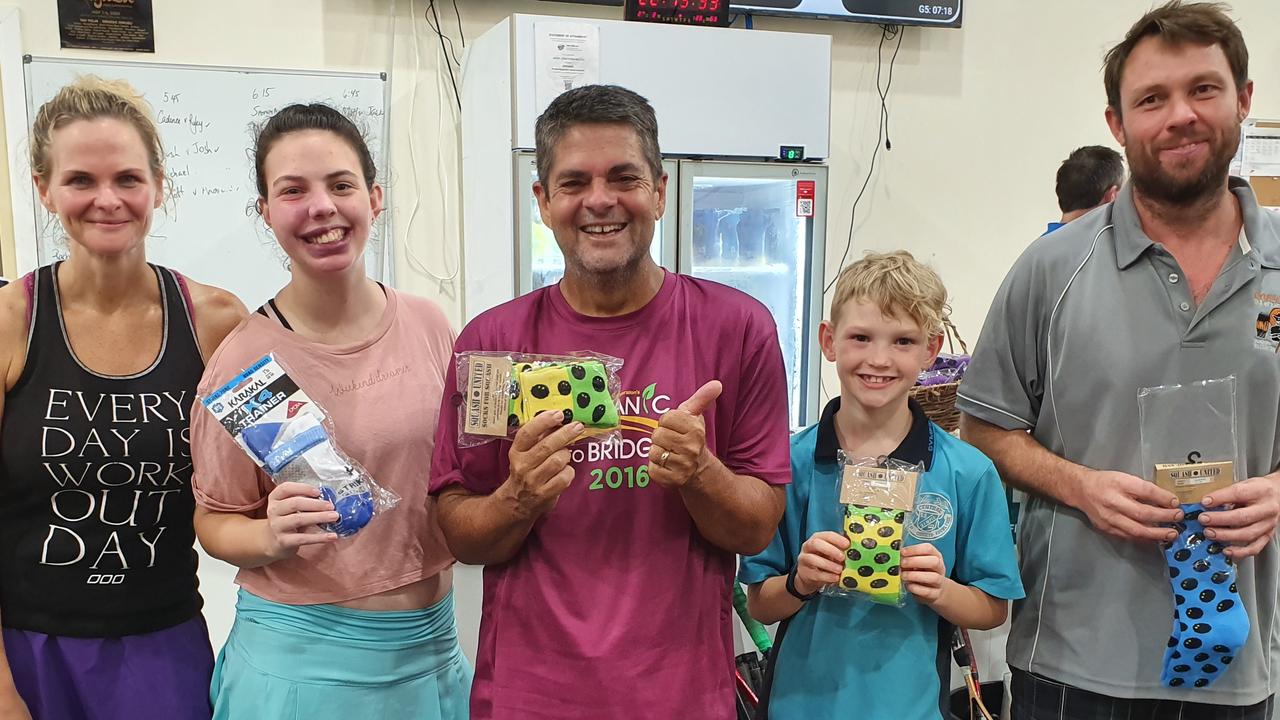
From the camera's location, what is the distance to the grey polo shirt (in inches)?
60.5

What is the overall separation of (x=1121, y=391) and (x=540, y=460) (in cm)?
106

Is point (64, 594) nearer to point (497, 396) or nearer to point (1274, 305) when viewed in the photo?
point (497, 396)

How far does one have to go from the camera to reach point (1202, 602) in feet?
4.82

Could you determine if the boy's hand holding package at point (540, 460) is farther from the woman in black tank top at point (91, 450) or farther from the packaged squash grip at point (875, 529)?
the woman in black tank top at point (91, 450)

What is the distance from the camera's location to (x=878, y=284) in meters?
1.66

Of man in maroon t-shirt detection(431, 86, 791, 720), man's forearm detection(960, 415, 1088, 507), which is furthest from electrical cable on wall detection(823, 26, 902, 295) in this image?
man in maroon t-shirt detection(431, 86, 791, 720)

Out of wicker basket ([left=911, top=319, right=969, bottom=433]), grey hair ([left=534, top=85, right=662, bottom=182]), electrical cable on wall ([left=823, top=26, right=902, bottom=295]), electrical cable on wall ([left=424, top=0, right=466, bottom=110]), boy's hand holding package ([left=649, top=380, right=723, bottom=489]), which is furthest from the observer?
electrical cable on wall ([left=823, top=26, right=902, bottom=295])

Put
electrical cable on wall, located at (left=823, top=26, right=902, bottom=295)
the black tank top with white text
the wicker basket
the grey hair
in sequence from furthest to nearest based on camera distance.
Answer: electrical cable on wall, located at (left=823, top=26, right=902, bottom=295) → the wicker basket → the black tank top with white text → the grey hair

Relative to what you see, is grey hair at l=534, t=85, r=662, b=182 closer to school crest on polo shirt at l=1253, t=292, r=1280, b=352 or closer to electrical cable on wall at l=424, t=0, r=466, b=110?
school crest on polo shirt at l=1253, t=292, r=1280, b=352

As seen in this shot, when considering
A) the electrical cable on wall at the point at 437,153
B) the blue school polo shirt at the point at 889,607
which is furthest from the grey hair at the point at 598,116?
the electrical cable on wall at the point at 437,153

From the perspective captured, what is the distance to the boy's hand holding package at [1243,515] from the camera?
1427 mm

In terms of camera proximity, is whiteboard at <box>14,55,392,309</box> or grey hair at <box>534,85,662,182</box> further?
whiteboard at <box>14,55,392,309</box>

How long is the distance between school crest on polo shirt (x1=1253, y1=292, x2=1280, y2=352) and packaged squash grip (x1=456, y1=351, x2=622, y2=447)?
114 cm

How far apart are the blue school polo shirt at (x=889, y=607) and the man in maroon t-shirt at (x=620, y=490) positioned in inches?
8.4
